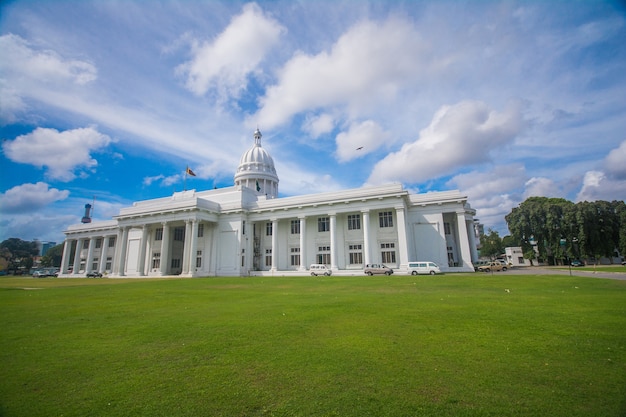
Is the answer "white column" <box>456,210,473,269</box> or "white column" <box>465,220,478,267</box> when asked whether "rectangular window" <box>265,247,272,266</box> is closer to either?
"white column" <box>456,210,473,269</box>

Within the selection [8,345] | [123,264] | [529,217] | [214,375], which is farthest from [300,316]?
[529,217]

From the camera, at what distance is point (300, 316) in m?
10.1

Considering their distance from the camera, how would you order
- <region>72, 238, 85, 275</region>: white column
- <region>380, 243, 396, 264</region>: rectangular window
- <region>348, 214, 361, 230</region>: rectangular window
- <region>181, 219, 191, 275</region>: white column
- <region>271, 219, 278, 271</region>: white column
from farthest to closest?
<region>72, 238, 85, 275</region>: white column, <region>271, 219, 278, 271</region>: white column, <region>181, 219, 191, 275</region>: white column, <region>348, 214, 361, 230</region>: rectangular window, <region>380, 243, 396, 264</region>: rectangular window

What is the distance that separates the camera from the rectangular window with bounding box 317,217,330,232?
4497 centimetres

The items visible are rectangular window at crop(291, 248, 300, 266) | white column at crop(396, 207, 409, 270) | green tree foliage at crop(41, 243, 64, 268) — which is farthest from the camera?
green tree foliage at crop(41, 243, 64, 268)

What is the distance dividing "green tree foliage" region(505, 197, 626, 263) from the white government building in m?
15.4

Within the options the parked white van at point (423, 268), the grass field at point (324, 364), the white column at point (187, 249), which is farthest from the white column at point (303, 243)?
the grass field at point (324, 364)

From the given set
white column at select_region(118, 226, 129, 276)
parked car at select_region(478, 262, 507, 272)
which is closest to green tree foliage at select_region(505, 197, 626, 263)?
parked car at select_region(478, 262, 507, 272)

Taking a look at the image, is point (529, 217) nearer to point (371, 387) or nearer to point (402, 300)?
point (402, 300)

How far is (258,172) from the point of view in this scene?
66438 millimetres

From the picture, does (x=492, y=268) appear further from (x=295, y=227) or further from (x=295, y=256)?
(x=295, y=227)

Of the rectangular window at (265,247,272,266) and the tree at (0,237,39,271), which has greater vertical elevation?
the tree at (0,237,39,271)

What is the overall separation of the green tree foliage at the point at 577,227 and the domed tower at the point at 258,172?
49802 millimetres

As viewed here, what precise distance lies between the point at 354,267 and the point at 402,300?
2909cm
